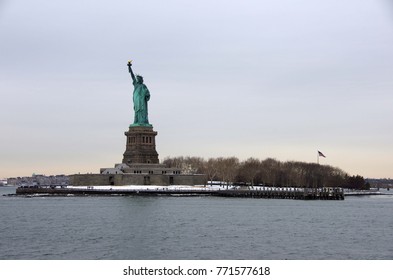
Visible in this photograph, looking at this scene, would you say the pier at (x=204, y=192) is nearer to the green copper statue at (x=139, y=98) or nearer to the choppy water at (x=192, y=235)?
the green copper statue at (x=139, y=98)

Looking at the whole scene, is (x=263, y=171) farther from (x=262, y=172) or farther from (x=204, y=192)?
(x=204, y=192)

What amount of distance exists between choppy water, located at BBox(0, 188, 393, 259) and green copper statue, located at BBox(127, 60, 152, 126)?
2345 inches

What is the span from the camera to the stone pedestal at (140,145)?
13950 cm

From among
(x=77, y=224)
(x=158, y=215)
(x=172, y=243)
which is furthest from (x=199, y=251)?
(x=158, y=215)

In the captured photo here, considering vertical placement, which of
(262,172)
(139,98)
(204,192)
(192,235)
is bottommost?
(192,235)

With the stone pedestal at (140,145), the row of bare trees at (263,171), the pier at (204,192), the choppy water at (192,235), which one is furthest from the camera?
the row of bare trees at (263,171)

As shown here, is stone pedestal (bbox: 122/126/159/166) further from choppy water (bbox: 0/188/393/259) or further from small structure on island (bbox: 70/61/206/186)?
choppy water (bbox: 0/188/393/259)

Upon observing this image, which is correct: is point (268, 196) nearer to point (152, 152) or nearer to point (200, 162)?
point (152, 152)

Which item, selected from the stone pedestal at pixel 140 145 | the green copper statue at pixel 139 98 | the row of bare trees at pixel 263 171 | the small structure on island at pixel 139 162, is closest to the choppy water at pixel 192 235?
the small structure on island at pixel 139 162

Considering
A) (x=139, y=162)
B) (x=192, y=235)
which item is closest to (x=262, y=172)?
(x=139, y=162)

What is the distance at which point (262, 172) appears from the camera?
17338 centimetres

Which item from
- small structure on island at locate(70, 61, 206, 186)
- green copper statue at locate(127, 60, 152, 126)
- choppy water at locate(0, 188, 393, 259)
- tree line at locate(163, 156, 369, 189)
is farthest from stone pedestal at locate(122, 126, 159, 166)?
choppy water at locate(0, 188, 393, 259)

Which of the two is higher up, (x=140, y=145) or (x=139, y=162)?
(x=140, y=145)

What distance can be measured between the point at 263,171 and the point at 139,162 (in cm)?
4281
